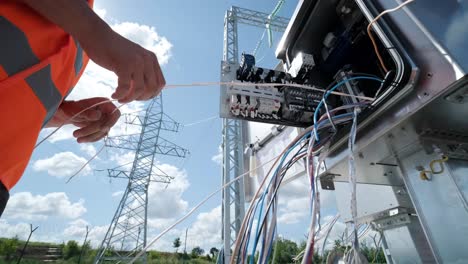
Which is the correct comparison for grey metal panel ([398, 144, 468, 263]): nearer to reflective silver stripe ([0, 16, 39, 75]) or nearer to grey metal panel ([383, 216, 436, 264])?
grey metal panel ([383, 216, 436, 264])

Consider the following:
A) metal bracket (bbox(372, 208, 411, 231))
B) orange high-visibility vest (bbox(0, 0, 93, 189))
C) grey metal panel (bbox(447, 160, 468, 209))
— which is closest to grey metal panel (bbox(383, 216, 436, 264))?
metal bracket (bbox(372, 208, 411, 231))

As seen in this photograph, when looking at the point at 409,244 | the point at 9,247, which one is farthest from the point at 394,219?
the point at 9,247

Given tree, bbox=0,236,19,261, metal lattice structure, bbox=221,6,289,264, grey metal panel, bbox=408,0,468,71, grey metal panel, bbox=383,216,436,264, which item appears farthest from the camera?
tree, bbox=0,236,19,261

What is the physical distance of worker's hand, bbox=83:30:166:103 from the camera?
329mm

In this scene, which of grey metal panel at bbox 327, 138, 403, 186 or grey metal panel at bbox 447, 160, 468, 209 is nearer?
grey metal panel at bbox 447, 160, 468, 209

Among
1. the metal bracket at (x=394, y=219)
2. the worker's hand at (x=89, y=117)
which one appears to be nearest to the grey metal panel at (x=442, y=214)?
the metal bracket at (x=394, y=219)

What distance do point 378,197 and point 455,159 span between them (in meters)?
0.30

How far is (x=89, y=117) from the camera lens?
0.50 meters

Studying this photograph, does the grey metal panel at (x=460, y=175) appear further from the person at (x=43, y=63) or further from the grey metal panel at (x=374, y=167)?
the person at (x=43, y=63)

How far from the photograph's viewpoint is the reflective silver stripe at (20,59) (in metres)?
0.28

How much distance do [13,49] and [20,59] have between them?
0.04 ft

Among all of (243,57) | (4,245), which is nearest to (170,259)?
(4,245)

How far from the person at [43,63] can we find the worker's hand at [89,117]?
12 centimetres

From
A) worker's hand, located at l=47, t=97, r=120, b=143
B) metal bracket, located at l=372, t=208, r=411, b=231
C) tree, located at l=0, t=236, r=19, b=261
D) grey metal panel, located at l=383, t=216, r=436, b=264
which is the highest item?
tree, located at l=0, t=236, r=19, b=261
